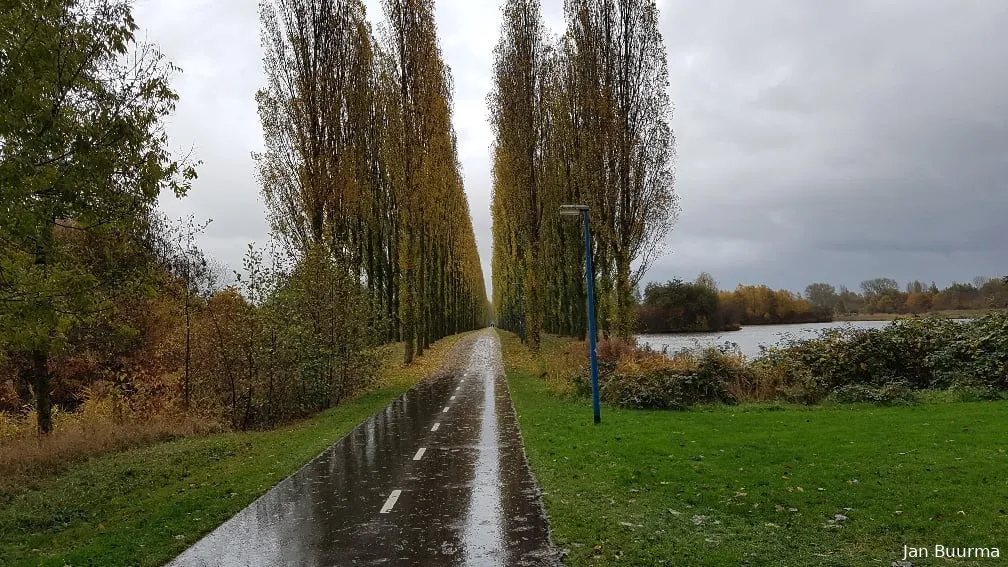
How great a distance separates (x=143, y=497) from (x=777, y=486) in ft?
31.9

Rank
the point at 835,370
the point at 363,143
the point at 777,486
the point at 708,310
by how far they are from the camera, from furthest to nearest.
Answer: the point at 708,310
the point at 363,143
the point at 835,370
the point at 777,486

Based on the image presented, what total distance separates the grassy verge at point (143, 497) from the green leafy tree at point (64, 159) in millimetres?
2612

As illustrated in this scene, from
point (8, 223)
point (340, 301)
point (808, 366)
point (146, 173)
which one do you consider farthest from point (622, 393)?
point (8, 223)

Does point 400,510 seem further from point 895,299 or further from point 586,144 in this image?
point 895,299

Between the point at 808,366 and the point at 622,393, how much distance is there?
22.6ft

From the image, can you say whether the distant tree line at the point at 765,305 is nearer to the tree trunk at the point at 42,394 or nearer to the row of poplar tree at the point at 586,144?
the row of poplar tree at the point at 586,144

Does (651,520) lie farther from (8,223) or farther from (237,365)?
→ (237,365)

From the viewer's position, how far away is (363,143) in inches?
1347

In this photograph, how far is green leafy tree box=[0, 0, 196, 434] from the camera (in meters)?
7.72

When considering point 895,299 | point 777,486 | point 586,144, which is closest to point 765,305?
point 895,299

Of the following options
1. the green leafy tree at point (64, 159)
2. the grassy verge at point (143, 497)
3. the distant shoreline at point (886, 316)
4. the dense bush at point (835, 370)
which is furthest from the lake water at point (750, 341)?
the green leafy tree at point (64, 159)

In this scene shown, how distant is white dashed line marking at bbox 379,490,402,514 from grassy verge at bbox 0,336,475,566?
6.82 feet

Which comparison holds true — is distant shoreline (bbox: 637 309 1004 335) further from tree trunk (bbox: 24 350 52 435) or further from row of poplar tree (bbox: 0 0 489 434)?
tree trunk (bbox: 24 350 52 435)

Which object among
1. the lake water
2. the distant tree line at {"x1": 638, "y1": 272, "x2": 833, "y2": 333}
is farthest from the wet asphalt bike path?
the distant tree line at {"x1": 638, "y1": 272, "x2": 833, "y2": 333}
